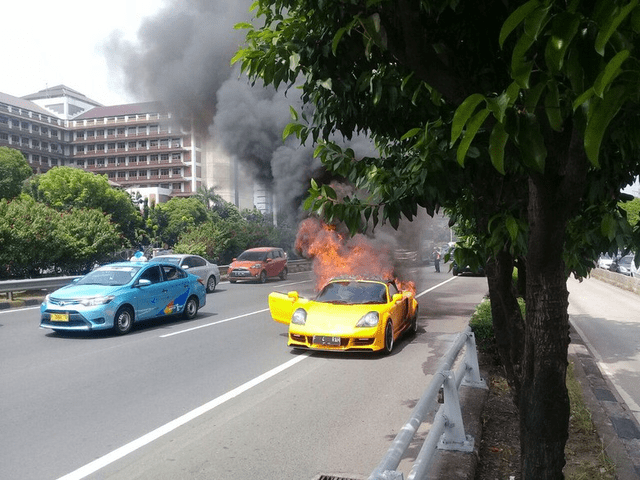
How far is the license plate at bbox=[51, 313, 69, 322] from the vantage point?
970cm

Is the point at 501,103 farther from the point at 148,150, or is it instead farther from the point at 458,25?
the point at 148,150

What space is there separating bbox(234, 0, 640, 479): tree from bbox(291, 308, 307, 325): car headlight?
512cm

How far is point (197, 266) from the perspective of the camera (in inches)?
769

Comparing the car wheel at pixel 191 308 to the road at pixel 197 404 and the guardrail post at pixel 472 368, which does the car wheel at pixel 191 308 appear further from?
the guardrail post at pixel 472 368

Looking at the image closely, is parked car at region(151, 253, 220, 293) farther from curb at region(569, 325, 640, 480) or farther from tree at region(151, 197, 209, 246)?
tree at region(151, 197, 209, 246)

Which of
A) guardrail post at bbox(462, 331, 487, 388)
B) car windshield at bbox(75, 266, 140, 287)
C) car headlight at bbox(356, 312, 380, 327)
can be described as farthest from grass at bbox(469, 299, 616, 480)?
car windshield at bbox(75, 266, 140, 287)

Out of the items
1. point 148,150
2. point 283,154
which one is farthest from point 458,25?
point 148,150

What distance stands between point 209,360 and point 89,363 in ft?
5.51

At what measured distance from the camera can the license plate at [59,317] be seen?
9.70m

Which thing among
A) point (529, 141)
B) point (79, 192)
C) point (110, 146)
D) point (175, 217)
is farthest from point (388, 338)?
point (110, 146)

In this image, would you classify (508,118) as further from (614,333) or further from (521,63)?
(614,333)

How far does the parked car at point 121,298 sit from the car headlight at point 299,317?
3.56 m

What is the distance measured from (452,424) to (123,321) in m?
7.77

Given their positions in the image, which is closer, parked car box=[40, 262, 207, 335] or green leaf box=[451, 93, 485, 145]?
green leaf box=[451, 93, 485, 145]
